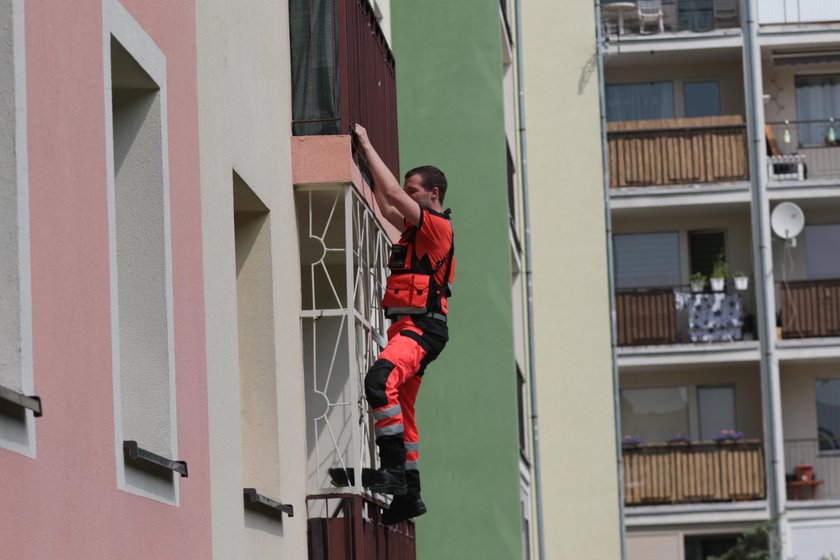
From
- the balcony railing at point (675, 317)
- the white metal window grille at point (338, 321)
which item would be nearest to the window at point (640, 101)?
the balcony railing at point (675, 317)

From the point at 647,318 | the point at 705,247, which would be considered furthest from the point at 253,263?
the point at 705,247

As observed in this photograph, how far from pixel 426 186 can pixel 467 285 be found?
1228cm

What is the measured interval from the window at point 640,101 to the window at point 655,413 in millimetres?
6180

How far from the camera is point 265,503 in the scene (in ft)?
35.8

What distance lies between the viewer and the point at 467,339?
75.2 ft

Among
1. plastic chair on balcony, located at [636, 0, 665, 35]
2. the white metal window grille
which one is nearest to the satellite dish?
plastic chair on balcony, located at [636, 0, 665, 35]

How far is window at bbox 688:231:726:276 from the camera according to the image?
1670 inches

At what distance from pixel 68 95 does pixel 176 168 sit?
6.62 feet

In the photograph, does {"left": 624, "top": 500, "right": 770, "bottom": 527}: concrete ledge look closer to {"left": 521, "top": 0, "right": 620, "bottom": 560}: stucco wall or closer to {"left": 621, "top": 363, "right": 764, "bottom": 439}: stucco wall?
{"left": 621, "top": 363, "right": 764, "bottom": 439}: stucco wall

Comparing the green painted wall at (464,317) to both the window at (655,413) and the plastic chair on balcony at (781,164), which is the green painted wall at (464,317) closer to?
the window at (655,413)

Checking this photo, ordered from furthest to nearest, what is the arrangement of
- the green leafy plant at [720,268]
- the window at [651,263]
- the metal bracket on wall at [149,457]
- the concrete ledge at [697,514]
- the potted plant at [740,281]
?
1. the window at [651,263]
2. the green leafy plant at [720,268]
3. the potted plant at [740,281]
4. the concrete ledge at [697,514]
5. the metal bracket on wall at [149,457]

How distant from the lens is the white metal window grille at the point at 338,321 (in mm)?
12242

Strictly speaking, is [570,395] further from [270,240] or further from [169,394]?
[169,394]

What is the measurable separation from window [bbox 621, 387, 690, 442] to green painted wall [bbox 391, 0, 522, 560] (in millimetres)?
18834
